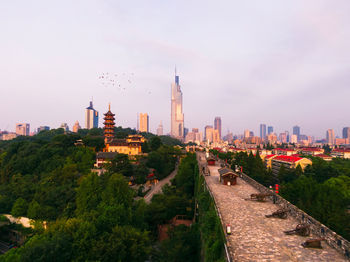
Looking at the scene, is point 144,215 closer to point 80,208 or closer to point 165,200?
point 165,200

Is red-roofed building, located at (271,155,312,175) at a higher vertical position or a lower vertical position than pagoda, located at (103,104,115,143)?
lower

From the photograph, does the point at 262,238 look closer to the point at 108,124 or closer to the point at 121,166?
the point at 121,166

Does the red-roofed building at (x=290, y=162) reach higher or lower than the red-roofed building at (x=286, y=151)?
lower

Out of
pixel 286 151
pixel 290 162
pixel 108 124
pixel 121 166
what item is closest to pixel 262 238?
pixel 121 166

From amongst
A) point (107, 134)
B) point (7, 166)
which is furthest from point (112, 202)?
point (107, 134)

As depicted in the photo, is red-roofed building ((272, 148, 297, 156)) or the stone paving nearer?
the stone paving

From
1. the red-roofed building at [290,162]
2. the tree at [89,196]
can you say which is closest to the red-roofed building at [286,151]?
the red-roofed building at [290,162]

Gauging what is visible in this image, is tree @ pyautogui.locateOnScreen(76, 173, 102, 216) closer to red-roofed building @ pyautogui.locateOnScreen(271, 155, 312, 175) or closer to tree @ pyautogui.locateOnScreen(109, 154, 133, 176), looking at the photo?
tree @ pyautogui.locateOnScreen(109, 154, 133, 176)

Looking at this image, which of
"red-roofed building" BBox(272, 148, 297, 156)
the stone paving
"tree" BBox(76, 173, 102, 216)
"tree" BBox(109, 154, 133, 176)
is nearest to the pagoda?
"tree" BBox(109, 154, 133, 176)

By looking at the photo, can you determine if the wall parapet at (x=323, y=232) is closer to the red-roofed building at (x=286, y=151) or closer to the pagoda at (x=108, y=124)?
the pagoda at (x=108, y=124)
